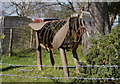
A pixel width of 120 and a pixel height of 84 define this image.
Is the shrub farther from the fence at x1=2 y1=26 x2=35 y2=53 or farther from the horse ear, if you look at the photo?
the fence at x1=2 y1=26 x2=35 y2=53

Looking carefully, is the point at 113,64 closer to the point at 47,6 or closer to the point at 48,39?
the point at 48,39

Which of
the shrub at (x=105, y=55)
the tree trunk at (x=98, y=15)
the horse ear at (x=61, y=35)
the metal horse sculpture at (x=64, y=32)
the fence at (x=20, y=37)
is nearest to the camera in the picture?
the shrub at (x=105, y=55)

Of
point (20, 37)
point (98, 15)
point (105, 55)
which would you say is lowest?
point (20, 37)

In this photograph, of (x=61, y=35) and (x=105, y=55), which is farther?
(x=61, y=35)

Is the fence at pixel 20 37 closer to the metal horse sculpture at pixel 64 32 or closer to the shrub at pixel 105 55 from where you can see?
the metal horse sculpture at pixel 64 32

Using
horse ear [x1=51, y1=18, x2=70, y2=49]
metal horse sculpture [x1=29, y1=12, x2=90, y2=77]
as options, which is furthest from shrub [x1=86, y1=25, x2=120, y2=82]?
horse ear [x1=51, y1=18, x2=70, y2=49]

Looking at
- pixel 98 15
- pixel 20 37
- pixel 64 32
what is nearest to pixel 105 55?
pixel 64 32

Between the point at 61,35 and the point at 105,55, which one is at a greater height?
the point at 61,35

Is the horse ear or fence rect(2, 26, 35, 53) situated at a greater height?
the horse ear

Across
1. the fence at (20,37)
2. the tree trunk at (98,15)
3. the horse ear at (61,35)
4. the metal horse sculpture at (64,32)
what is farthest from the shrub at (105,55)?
the fence at (20,37)

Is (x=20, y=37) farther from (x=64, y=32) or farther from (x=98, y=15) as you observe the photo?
(x=64, y=32)

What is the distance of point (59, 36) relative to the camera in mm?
4355

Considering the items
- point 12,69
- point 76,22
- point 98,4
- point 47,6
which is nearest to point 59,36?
point 76,22

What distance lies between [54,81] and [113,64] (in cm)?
162
